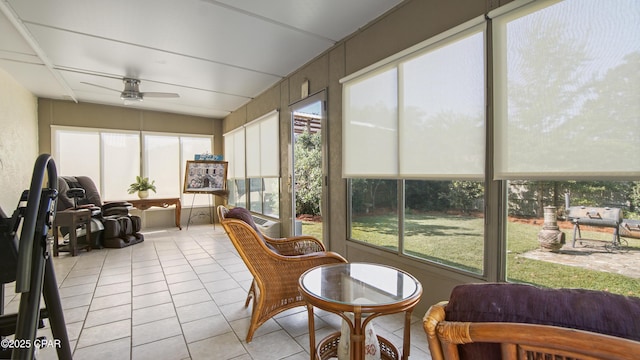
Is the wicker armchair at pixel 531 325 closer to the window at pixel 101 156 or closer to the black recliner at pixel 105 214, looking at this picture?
the black recliner at pixel 105 214

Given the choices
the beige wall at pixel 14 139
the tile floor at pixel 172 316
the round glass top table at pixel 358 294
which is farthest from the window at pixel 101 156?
the round glass top table at pixel 358 294

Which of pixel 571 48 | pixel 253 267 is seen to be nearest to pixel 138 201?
pixel 253 267

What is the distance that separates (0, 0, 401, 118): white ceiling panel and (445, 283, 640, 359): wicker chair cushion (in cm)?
264

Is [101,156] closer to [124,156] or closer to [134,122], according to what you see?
[124,156]

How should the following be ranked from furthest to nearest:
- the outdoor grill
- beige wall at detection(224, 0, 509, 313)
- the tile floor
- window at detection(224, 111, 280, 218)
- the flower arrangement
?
the flower arrangement → window at detection(224, 111, 280, 218) → beige wall at detection(224, 0, 509, 313) → the tile floor → the outdoor grill

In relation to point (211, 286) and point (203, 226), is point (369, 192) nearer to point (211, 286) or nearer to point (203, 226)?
point (211, 286)

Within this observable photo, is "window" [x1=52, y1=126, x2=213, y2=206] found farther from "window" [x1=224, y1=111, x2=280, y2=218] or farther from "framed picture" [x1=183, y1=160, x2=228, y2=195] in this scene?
"window" [x1=224, y1=111, x2=280, y2=218]

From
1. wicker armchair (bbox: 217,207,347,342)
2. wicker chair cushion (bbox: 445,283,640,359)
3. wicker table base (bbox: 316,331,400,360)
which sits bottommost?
wicker table base (bbox: 316,331,400,360)

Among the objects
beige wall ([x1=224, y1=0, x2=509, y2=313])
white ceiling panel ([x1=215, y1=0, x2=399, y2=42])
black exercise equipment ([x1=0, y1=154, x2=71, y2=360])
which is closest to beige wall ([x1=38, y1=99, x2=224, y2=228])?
beige wall ([x1=224, y1=0, x2=509, y2=313])

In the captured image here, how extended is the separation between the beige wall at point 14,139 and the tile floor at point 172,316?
4.09 ft

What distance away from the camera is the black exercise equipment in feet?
3.09

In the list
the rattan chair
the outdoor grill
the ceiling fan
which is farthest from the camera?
the ceiling fan

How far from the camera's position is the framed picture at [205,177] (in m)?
6.20

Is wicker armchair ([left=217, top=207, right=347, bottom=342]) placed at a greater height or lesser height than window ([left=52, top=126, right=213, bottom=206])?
lesser
